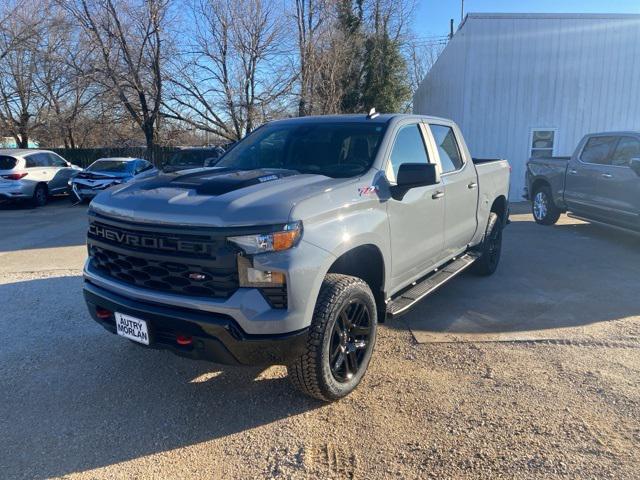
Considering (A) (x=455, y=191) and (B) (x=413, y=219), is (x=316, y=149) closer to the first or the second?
(B) (x=413, y=219)

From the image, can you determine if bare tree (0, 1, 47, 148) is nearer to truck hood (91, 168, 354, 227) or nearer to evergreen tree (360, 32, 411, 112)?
evergreen tree (360, 32, 411, 112)

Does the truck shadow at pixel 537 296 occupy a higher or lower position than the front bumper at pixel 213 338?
lower

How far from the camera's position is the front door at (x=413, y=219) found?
3.79m

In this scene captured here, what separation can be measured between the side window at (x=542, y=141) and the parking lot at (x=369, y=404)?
35.0 ft

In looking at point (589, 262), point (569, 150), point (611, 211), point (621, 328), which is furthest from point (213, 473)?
point (569, 150)

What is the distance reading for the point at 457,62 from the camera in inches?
639

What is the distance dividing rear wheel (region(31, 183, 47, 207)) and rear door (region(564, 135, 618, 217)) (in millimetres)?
14066

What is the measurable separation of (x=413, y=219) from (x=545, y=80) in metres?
13.1

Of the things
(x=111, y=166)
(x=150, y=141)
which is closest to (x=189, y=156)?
(x=111, y=166)

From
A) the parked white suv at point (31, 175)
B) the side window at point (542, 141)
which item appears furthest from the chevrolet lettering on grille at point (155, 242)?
the side window at point (542, 141)

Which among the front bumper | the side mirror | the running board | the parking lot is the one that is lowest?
the parking lot

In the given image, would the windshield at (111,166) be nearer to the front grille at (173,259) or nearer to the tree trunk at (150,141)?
the tree trunk at (150,141)

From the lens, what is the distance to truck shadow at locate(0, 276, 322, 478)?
2.89m

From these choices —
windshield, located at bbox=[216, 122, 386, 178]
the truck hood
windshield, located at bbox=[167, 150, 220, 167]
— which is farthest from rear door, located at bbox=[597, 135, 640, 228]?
windshield, located at bbox=[167, 150, 220, 167]
